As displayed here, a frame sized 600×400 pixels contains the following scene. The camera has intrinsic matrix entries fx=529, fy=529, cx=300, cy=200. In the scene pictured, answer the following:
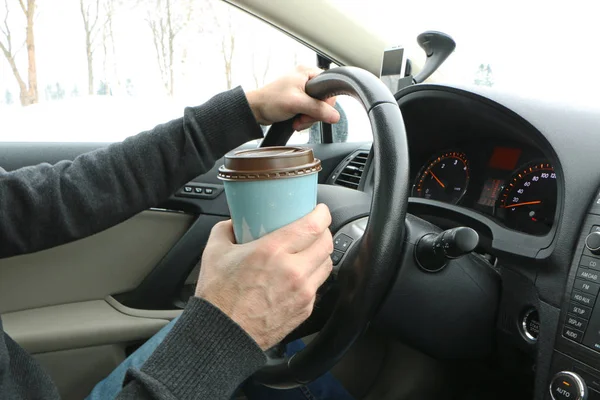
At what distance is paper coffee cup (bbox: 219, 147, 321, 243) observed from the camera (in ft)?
1.55

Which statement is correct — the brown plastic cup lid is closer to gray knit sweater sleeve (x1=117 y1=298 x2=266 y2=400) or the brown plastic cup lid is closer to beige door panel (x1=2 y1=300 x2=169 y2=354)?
gray knit sweater sleeve (x1=117 y1=298 x2=266 y2=400)

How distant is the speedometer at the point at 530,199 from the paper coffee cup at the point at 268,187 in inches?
21.9

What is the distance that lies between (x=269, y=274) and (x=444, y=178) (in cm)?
73

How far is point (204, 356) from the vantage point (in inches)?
21.3

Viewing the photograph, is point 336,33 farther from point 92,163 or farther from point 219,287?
point 219,287

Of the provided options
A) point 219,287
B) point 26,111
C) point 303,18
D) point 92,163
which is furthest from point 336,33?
point 219,287

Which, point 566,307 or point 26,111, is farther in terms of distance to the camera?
point 26,111

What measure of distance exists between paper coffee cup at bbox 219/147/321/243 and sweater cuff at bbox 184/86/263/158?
1.33 feet

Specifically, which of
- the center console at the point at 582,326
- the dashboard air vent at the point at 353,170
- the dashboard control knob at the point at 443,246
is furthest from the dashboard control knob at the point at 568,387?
the dashboard air vent at the point at 353,170

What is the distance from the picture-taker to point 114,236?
4.91ft

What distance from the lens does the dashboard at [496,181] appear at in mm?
A: 923

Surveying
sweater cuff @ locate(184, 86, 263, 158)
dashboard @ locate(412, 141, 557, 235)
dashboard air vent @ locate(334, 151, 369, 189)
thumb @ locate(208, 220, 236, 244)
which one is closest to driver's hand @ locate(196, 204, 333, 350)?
thumb @ locate(208, 220, 236, 244)

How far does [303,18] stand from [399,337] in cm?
92

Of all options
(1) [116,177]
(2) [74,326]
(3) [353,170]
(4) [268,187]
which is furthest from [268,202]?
(2) [74,326]
